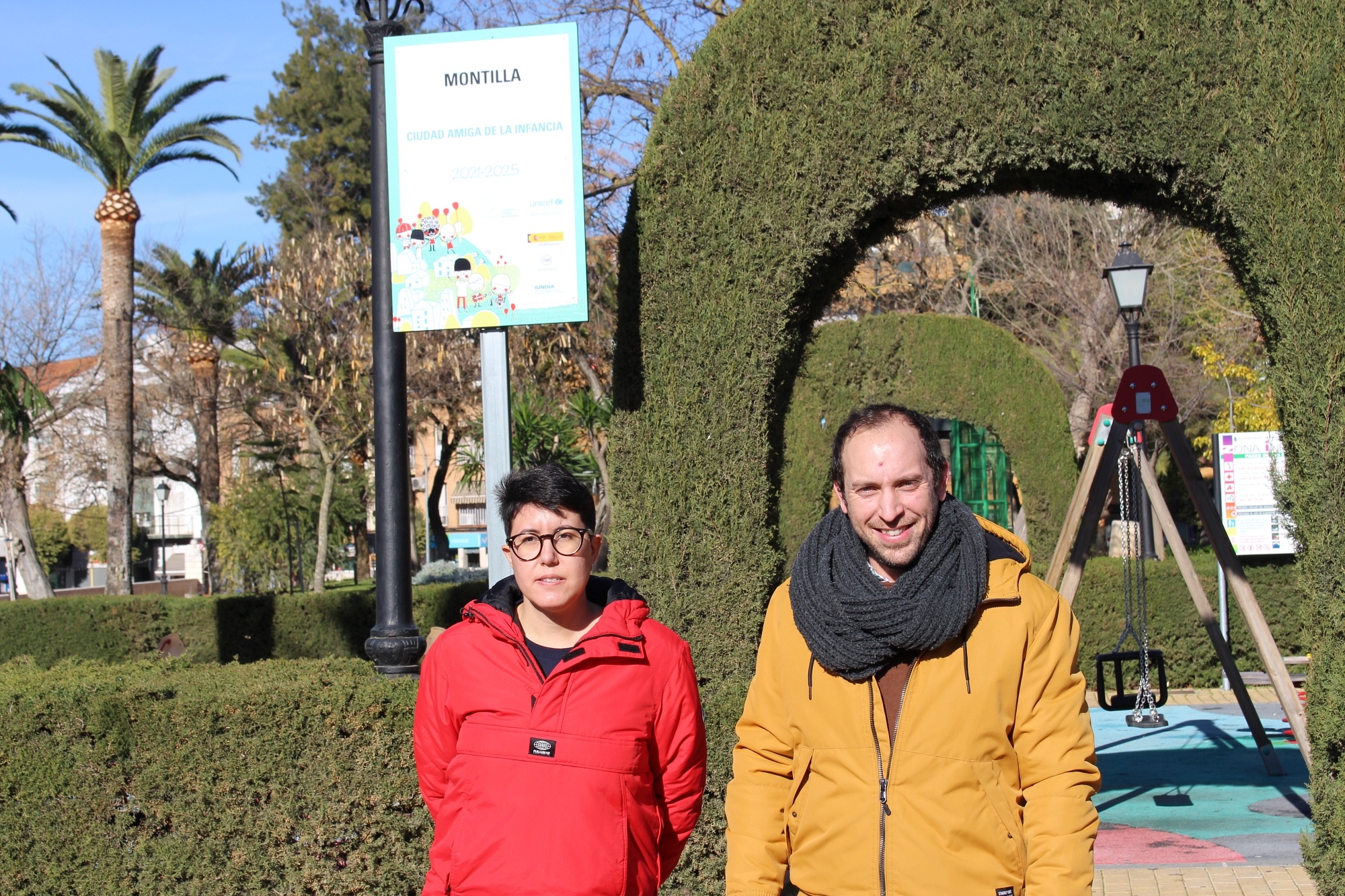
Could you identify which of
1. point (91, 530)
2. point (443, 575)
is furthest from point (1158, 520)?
point (91, 530)

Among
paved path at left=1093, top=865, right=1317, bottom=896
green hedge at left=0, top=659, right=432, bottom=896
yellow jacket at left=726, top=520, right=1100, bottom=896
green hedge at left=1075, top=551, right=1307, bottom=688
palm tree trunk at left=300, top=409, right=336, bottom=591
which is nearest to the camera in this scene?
yellow jacket at left=726, top=520, right=1100, bottom=896

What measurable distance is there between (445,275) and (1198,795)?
20.7ft

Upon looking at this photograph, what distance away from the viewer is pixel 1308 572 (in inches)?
186

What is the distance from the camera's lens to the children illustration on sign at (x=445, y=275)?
204 inches

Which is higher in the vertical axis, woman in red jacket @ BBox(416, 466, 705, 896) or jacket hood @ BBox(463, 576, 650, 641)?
jacket hood @ BBox(463, 576, 650, 641)

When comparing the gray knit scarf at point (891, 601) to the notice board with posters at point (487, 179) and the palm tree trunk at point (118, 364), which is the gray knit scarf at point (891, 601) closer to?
the notice board with posters at point (487, 179)

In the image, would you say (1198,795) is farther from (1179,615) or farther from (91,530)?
(91,530)

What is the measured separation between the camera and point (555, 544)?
9.42 feet

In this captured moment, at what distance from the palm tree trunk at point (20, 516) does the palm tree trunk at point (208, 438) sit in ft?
13.6

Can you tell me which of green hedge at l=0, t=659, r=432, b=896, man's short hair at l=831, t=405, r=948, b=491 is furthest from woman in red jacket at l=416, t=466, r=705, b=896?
green hedge at l=0, t=659, r=432, b=896

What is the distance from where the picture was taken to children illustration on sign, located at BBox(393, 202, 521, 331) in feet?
17.0

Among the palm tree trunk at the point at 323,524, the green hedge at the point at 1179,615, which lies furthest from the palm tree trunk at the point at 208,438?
the green hedge at the point at 1179,615

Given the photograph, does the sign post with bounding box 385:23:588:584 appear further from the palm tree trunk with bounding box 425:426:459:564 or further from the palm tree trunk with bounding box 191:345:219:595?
the palm tree trunk with bounding box 191:345:219:595

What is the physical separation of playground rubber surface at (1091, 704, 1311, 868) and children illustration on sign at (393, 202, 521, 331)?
4.09 m
